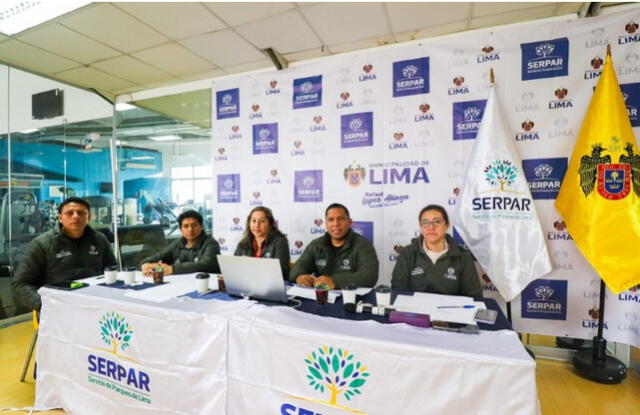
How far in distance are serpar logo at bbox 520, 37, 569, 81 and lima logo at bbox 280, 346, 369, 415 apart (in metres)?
2.30

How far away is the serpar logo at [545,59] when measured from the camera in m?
2.21

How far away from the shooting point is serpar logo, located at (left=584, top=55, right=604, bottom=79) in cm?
215

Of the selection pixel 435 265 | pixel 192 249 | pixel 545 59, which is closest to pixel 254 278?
pixel 435 265

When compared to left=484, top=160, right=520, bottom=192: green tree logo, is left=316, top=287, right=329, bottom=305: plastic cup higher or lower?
lower

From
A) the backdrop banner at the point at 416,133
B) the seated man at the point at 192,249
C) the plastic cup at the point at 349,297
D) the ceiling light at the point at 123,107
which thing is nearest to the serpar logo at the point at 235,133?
the backdrop banner at the point at 416,133

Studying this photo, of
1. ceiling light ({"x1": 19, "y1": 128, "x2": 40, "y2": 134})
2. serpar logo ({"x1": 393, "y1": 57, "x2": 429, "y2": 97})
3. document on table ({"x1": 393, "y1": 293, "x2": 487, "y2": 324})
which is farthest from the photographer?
ceiling light ({"x1": 19, "y1": 128, "x2": 40, "y2": 134})

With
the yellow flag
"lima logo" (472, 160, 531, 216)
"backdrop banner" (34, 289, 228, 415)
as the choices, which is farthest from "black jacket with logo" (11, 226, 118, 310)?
the yellow flag

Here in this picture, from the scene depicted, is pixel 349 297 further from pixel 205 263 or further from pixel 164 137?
pixel 164 137

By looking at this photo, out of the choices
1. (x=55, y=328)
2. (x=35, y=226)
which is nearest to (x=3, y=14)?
(x=35, y=226)

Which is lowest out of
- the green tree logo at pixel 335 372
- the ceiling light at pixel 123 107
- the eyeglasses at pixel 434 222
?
the green tree logo at pixel 335 372

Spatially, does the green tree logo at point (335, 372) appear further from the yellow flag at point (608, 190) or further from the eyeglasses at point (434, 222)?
the yellow flag at point (608, 190)

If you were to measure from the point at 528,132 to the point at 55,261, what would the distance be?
3352 millimetres

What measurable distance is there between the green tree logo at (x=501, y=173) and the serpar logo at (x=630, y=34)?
1.02 meters

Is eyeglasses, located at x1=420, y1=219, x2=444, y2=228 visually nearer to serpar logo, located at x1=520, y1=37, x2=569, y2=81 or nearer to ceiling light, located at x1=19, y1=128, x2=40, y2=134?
serpar logo, located at x1=520, y1=37, x2=569, y2=81
